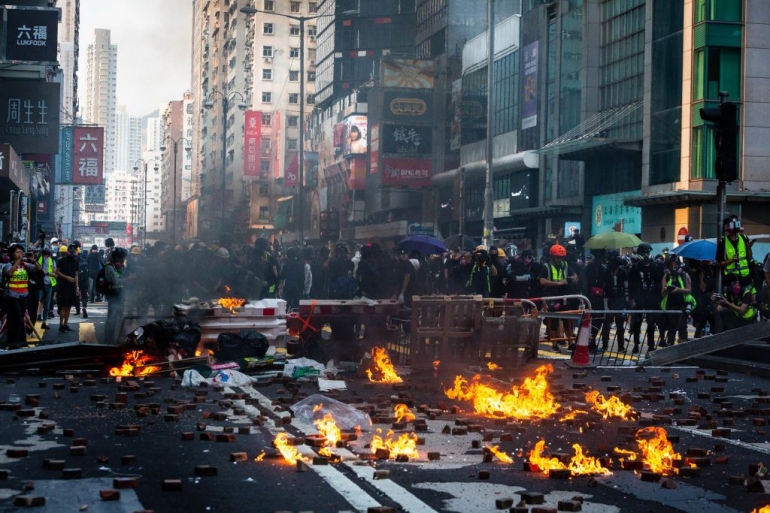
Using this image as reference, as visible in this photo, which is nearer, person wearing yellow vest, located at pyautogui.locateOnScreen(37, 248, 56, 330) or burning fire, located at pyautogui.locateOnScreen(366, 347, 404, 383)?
burning fire, located at pyautogui.locateOnScreen(366, 347, 404, 383)

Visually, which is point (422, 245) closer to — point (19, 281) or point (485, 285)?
point (485, 285)

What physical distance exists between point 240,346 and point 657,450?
290 inches

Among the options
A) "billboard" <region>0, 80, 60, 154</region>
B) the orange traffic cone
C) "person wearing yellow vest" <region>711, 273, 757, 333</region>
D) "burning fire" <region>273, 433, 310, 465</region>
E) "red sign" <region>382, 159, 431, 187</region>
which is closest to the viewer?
"burning fire" <region>273, 433, 310, 465</region>

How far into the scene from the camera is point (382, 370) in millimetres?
13711

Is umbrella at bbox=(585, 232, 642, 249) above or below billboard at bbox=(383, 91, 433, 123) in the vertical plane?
below

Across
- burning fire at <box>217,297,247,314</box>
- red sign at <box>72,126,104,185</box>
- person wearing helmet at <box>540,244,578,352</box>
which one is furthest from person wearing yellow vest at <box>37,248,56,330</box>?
red sign at <box>72,126,104,185</box>

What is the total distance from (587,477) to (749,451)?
6.64 ft

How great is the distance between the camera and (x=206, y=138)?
170 metres

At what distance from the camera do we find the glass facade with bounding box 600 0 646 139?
4425cm

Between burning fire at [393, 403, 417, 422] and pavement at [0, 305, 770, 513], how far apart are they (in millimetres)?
100

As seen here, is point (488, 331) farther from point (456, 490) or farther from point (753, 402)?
point (456, 490)

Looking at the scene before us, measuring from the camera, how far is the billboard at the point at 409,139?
67.7 meters

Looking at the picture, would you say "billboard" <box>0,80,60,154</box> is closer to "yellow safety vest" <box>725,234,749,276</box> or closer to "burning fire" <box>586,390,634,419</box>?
"yellow safety vest" <box>725,234,749,276</box>

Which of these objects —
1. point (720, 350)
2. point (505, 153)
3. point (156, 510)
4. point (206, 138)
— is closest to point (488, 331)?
point (720, 350)
